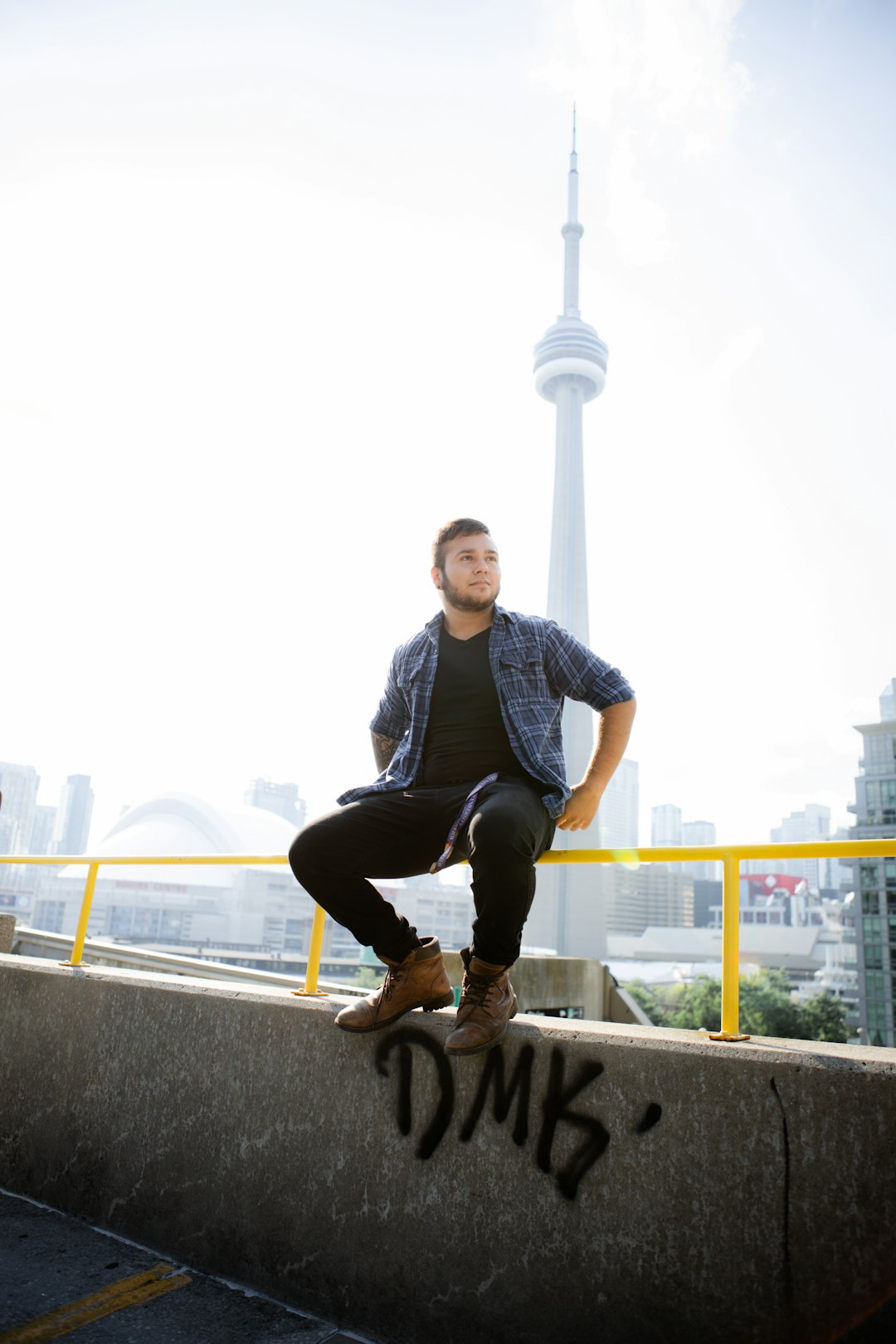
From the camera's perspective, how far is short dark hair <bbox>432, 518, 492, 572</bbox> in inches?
139

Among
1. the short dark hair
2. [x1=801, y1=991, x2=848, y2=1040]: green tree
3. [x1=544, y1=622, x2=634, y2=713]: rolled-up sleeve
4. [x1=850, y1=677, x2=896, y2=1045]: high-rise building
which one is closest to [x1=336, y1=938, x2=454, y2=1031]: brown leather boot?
[x1=544, y1=622, x2=634, y2=713]: rolled-up sleeve

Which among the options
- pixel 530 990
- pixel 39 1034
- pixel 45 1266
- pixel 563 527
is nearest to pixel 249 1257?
pixel 45 1266

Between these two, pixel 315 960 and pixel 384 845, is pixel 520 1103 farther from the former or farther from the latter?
pixel 315 960

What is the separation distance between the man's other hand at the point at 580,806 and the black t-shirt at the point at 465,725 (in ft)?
0.77

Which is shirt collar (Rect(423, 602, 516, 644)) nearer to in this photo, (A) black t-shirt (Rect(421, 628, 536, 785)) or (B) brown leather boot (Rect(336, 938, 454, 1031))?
(A) black t-shirt (Rect(421, 628, 536, 785))

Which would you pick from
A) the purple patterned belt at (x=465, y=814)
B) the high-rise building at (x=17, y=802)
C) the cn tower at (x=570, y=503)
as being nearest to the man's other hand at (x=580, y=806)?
the purple patterned belt at (x=465, y=814)

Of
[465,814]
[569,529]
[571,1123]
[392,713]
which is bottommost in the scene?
[571,1123]

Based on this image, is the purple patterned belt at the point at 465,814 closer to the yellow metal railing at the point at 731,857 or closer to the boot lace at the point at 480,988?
the yellow metal railing at the point at 731,857

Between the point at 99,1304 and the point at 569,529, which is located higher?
the point at 569,529

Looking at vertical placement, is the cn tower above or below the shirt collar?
above

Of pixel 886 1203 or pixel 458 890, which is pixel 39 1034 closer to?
pixel 886 1203

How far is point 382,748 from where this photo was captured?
372 centimetres

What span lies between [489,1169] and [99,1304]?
4.40 ft

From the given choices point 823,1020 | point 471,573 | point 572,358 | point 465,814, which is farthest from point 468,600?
point 572,358
